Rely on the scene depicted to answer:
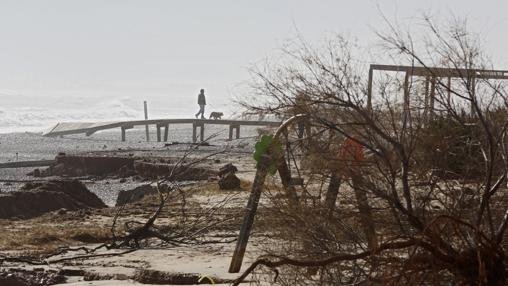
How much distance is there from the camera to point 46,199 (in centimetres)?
2241

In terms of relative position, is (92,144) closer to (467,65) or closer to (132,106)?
(467,65)

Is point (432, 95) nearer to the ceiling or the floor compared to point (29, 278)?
nearer to the ceiling

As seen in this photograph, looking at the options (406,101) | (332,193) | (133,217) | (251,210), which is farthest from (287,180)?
(133,217)

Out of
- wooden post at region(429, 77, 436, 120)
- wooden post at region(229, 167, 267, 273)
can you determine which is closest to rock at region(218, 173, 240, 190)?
wooden post at region(229, 167, 267, 273)

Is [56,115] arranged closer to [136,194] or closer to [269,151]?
[136,194]

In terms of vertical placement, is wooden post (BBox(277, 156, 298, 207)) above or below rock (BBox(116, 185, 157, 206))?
above

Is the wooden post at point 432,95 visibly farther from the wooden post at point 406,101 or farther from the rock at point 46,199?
the rock at point 46,199

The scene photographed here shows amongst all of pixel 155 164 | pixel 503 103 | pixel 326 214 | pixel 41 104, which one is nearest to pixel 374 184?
pixel 326 214

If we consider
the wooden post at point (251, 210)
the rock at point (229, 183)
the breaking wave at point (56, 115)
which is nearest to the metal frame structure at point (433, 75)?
the wooden post at point (251, 210)

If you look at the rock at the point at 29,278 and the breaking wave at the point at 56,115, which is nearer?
the rock at the point at 29,278

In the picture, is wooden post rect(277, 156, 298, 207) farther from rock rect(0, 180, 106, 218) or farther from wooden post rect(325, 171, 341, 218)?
rock rect(0, 180, 106, 218)

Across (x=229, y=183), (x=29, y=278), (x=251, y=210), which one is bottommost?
(x=29, y=278)

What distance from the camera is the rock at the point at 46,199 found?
841 inches

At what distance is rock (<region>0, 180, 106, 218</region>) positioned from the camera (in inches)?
841
